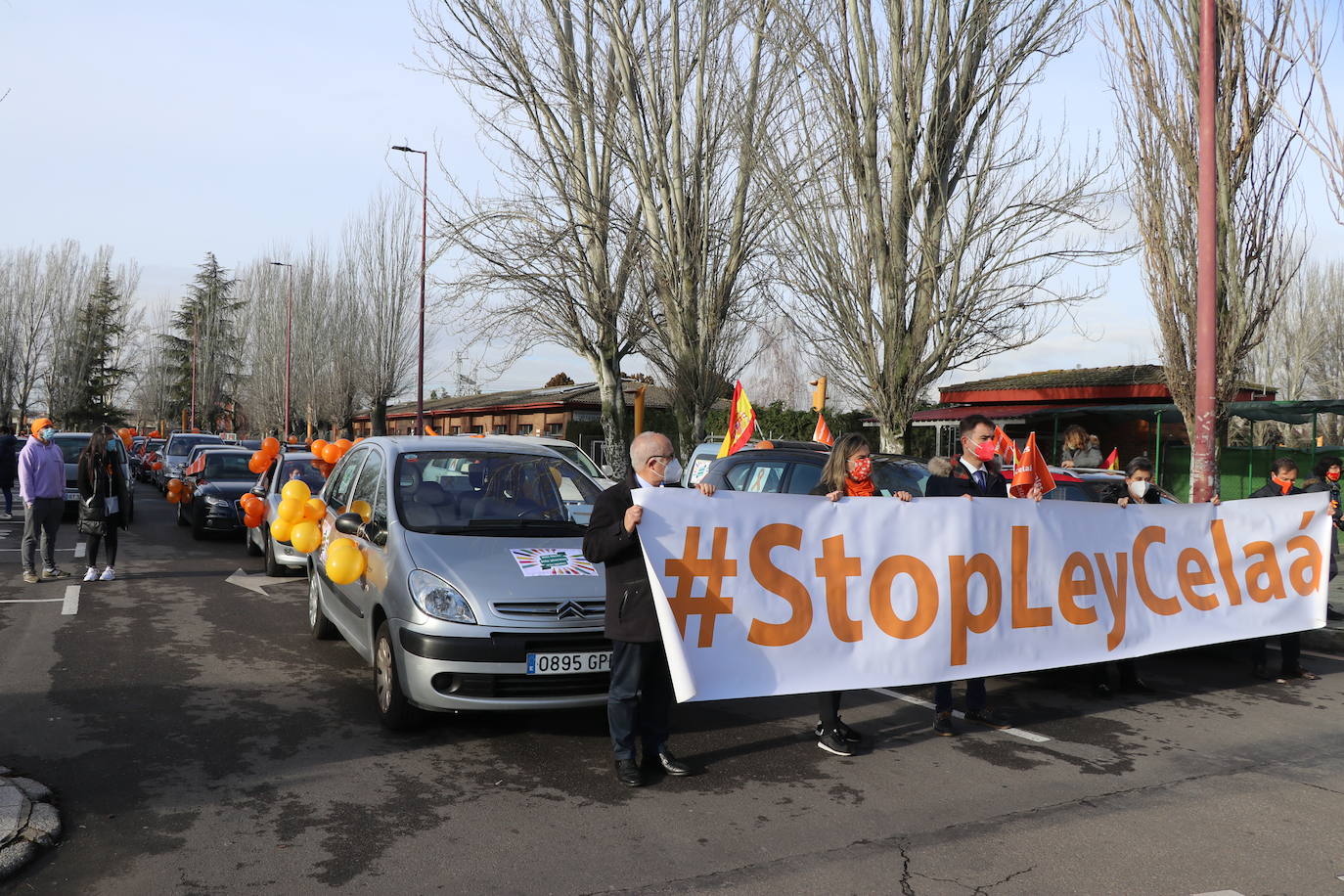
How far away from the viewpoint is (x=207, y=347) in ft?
235

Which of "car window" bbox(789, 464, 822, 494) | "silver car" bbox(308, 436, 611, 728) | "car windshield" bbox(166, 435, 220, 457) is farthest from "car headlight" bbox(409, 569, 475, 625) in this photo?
"car windshield" bbox(166, 435, 220, 457)

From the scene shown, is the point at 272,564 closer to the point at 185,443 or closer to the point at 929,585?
the point at 929,585

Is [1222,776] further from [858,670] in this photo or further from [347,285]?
[347,285]

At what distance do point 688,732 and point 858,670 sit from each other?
1.10 metres

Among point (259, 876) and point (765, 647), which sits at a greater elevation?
point (765, 647)

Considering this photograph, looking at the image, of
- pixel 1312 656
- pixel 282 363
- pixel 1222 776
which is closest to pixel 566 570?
pixel 1222 776


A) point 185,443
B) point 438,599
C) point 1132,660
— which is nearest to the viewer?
point 438,599

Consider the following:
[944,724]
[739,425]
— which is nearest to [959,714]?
[944,724]

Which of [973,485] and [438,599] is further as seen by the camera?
[973,485]

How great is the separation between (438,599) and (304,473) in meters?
8.32

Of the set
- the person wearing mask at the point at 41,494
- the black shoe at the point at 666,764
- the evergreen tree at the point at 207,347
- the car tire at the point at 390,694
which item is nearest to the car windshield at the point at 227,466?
the person wearing mask at the point at 41,494

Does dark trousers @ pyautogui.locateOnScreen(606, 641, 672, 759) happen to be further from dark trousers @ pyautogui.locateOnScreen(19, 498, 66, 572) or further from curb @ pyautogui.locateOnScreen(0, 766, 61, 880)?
dark trousers @ pyautogui.locateOnScreen(19, 498, 66, 572)

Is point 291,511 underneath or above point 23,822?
above

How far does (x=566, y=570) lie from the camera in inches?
239
